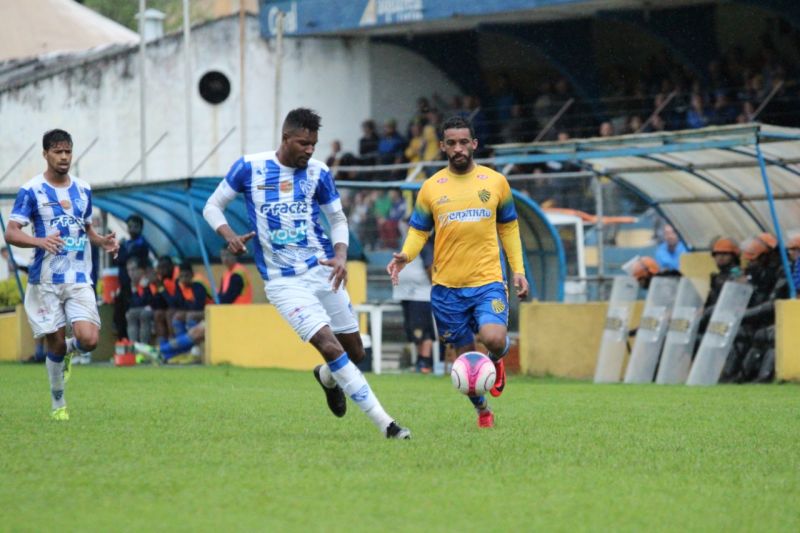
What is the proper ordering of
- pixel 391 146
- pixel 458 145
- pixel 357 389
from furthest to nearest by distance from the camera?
pixel 391 146 → pixel 458 145 → pixel 357 389

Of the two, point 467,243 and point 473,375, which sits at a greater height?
point 467,243

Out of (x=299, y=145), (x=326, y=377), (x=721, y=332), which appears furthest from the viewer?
(x=721, y=332)

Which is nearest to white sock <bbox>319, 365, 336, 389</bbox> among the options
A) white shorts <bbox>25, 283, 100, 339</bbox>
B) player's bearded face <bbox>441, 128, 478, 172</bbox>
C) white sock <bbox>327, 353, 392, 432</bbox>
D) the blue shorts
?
white sock <bbox>327, 353, 392, 432</bbox>

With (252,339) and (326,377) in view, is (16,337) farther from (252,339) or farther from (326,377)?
(326,377)

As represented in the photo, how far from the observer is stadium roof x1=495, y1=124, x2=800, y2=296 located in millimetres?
17234

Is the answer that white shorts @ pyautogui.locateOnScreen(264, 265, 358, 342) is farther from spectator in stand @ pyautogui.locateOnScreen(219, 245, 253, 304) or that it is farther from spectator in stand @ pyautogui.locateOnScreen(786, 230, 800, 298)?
spectator in stand @ pyautogui.locateOnScreen(219, 245, 253, 304)

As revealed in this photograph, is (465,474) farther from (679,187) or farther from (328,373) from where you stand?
(679,187)

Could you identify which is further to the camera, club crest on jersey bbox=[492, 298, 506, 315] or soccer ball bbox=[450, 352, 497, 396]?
club crest on jersey bbox=[492, 298, 506, 315]

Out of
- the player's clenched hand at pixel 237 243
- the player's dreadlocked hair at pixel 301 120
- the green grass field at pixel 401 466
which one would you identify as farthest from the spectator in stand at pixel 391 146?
the player's clenched hand at pixel 237 243

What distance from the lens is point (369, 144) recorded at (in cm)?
3123

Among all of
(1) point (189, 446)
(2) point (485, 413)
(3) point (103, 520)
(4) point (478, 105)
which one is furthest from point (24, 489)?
(4) point (478, 105)

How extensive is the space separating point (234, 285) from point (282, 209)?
1205 cm

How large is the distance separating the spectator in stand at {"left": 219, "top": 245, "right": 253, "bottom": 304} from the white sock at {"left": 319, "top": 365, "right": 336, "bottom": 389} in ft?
38.2

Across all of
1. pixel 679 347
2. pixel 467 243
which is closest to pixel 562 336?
pixel 679 347
